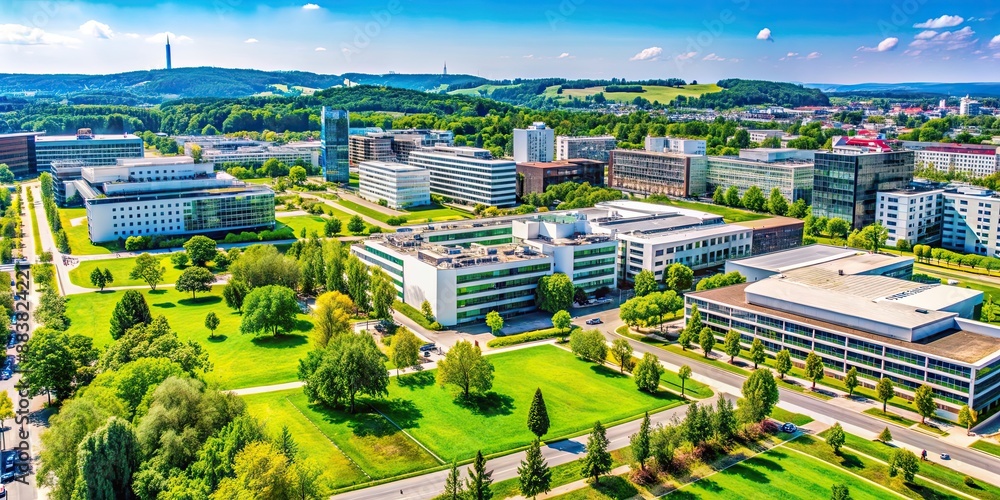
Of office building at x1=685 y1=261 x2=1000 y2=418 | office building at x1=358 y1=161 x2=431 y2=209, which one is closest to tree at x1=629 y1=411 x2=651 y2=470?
office building at x1=685 y1=261 x2=1000 y2=418

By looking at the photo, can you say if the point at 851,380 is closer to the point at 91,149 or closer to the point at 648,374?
the point at 648,374

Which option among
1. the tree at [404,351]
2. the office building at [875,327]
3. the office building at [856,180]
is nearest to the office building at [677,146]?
the office building at [856,180]

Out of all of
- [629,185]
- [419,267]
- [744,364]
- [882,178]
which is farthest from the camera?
[629,185]

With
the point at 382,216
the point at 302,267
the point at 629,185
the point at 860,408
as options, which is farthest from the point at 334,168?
the point at 860,408

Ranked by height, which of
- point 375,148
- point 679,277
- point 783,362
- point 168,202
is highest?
point 375,148

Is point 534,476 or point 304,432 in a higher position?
point 534,476

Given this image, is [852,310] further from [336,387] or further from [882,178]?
[882,178]

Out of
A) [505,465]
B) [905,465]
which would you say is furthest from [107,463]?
[905,465]
